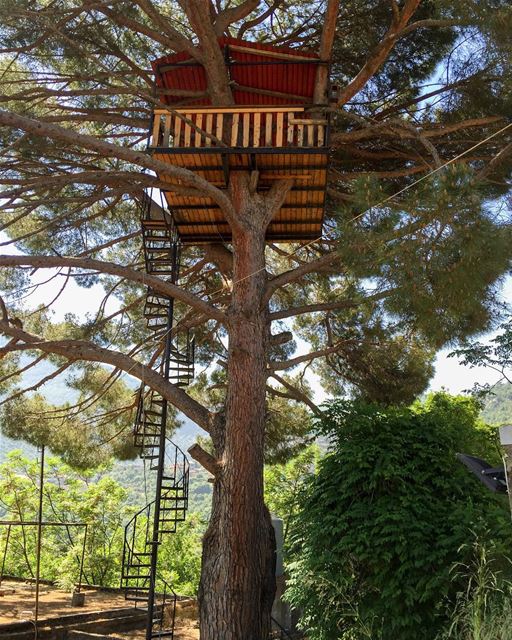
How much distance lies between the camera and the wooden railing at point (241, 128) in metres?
7.23

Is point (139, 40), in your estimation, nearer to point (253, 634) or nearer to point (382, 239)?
point (382, 239)

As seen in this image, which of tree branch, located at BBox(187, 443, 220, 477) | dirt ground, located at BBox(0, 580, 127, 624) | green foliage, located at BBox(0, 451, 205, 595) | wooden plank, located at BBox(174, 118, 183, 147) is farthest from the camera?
green foliage, located at BBox(0, 451, 205, 595)

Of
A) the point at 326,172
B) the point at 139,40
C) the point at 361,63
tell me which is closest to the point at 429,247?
the point at 326,172

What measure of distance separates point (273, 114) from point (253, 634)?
Result: 17.8 feet

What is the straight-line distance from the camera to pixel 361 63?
886 centimetres

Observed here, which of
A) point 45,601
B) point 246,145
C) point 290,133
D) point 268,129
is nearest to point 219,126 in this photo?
point 246,145

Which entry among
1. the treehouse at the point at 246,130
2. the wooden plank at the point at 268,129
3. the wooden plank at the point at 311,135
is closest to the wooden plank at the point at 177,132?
the treehouse at the point at 246,130

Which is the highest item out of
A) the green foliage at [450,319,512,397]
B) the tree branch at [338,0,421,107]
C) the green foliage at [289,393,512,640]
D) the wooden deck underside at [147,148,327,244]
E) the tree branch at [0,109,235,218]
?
the tree branch at [338,0,421,107]

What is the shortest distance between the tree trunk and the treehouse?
0.81 m

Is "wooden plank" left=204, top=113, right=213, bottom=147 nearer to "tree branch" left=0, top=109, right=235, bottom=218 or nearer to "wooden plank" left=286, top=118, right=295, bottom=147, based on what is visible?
"tree branch" left=0, top=109, right=235, bottom=218

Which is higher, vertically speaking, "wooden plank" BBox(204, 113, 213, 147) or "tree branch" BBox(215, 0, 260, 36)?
"tree branch" BBox(215, 0, 260, 36)

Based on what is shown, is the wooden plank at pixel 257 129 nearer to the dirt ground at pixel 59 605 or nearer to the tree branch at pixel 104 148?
the tree branch at pixel 104 148

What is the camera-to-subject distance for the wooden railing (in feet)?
23.7

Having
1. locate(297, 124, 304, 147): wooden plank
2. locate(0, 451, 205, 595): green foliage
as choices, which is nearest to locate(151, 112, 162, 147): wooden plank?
locate(297, 124, 304, 147): wooden plank
